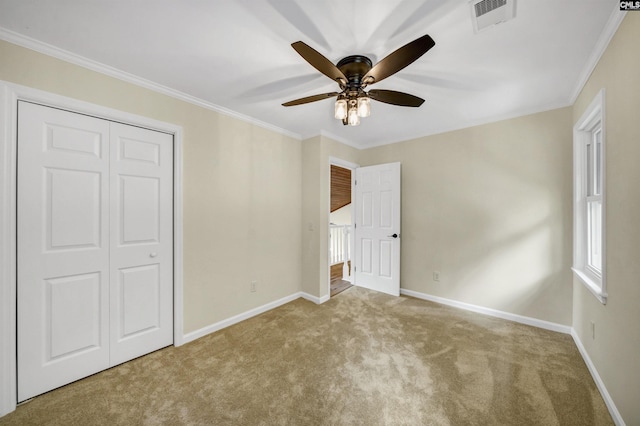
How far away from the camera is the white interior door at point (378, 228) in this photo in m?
3.64

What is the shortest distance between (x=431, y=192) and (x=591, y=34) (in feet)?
6.78

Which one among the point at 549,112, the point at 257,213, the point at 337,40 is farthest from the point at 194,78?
the point at 549,112

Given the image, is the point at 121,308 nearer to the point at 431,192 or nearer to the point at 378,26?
the point at 378,26

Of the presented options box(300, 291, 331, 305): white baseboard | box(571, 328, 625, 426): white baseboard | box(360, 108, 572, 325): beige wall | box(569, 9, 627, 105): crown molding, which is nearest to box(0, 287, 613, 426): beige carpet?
box(571, 328, 625, 426): white baseboard

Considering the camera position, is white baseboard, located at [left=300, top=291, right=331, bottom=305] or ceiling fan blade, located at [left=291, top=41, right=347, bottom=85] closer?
ceiling fan blade, located at [left=291, top=41, right=347, bottom=85]

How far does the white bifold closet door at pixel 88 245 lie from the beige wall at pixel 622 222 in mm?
3228

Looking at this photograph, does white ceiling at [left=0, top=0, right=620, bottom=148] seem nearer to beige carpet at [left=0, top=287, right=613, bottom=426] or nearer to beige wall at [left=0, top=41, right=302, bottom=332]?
beige wall at [left=0, top=41, right=302, bottom=332]

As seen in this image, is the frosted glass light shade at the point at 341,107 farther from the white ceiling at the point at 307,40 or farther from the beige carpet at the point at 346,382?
the beige carpet at the point at 346,382

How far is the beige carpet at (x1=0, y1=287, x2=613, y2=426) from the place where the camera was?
1544mm

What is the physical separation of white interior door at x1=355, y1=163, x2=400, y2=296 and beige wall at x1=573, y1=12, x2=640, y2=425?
82.5 inches

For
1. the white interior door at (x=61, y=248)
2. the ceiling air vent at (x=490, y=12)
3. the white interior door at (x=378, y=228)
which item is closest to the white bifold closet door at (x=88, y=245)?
the white interior door at (x=61, y=248)

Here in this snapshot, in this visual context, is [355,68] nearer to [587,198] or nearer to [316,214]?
[316,214]

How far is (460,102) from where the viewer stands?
8.38ft

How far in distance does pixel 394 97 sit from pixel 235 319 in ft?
8.94
